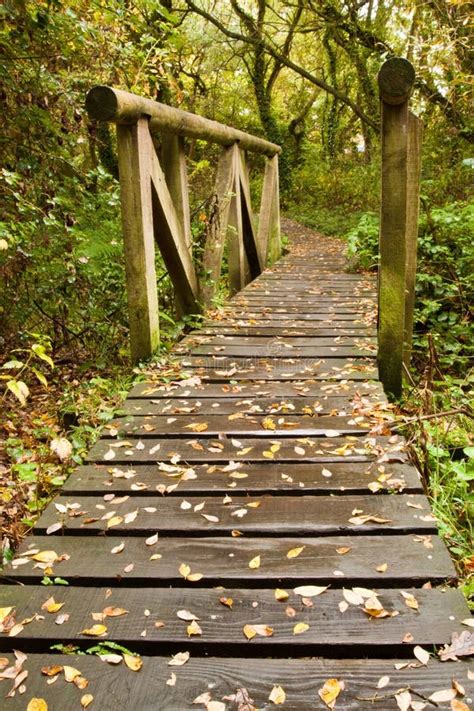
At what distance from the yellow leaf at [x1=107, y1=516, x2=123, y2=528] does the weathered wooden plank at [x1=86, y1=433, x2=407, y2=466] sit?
47 cm

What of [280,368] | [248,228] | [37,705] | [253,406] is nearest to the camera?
[37,705]

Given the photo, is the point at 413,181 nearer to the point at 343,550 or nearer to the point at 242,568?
the point at 343,550

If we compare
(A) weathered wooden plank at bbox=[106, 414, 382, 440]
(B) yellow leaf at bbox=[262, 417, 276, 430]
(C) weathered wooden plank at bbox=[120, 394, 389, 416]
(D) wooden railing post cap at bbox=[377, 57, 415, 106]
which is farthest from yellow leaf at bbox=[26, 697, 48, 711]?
(D) wooden railing post cap at bbox=[377, 57, 415, 106]

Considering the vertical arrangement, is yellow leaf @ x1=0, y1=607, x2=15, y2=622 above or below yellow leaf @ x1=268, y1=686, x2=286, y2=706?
above

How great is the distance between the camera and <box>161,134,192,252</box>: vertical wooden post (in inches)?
172

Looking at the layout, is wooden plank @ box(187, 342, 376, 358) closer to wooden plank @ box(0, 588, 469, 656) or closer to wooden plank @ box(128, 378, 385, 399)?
wooden plank @ box(128, 378, 385, 399)

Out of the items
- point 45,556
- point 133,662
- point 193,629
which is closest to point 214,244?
point 45,556

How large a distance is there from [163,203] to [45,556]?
258cm

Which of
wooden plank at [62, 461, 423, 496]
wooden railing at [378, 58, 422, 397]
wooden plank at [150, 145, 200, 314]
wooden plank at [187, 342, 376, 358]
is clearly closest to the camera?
wooden plank at [62, 461, 423, 496]

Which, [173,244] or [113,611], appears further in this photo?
[173,244]

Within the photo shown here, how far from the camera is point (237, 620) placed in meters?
1.66

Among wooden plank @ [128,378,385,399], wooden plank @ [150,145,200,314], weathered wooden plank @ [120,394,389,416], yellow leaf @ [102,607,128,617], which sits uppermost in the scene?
wooden plank @ [150,145,200,314]

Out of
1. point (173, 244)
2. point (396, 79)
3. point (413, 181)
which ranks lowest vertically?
A: point (173, 244)

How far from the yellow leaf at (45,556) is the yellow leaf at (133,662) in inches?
21.3
